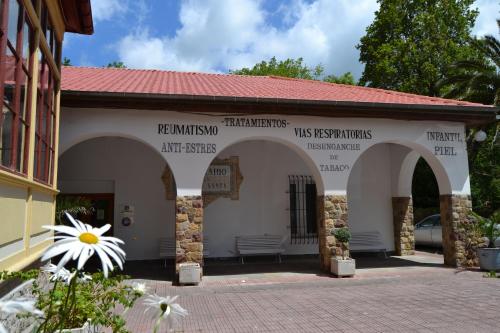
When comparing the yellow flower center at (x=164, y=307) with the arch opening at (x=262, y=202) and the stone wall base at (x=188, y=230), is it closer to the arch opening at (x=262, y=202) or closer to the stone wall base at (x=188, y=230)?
the stone wall base at (x=188, y=230)

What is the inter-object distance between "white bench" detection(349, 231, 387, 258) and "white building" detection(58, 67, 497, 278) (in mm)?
316

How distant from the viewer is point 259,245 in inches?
465

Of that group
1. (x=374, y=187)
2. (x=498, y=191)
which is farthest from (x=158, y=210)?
(x=498, y=191)

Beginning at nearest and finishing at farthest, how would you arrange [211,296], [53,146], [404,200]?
[53,146] → [211,296] → [404,200]

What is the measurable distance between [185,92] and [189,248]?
10.7 feet

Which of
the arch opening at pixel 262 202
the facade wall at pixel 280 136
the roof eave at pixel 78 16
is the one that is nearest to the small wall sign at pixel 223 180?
the arch opening at pixel 262 202

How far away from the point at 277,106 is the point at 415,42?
17705 millimetres

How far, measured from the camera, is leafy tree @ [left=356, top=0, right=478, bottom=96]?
22.5m

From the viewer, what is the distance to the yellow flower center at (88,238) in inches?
62.7

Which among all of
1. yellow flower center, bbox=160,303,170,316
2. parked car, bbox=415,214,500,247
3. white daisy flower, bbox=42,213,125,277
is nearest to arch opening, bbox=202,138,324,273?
parked car, bbox=415,214,500,247

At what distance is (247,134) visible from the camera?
927 centimetres

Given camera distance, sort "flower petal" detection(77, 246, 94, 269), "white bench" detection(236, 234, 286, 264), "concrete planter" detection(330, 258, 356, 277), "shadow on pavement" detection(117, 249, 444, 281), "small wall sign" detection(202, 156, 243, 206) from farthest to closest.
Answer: "small wall sign" detection(202, 156, 243, 206), "white bench" detection(236, 234, 286, 264), "shadow on pavement" detection(117, 249, 444, 281), "concrete planter" detection(330, 258, 356, 277), "flower petal" detection(77, 246, 94, 269)

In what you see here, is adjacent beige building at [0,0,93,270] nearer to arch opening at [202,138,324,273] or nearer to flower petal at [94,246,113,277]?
flower petal at [94,246,113,277]

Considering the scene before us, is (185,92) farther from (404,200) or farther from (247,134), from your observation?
(404,200)
